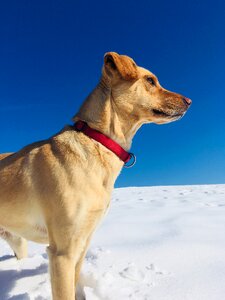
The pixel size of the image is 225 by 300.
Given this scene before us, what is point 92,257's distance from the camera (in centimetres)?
456

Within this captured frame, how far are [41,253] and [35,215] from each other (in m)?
2.06

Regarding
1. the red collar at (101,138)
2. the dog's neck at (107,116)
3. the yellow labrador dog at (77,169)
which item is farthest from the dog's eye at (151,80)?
the red collar at (101,138)

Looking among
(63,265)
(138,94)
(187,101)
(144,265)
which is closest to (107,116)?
(138,94)

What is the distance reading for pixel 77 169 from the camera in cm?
314

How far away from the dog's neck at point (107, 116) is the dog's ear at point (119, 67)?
0.61 feet

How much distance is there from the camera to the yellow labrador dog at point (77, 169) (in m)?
2.99

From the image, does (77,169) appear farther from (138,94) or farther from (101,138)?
(138,94)

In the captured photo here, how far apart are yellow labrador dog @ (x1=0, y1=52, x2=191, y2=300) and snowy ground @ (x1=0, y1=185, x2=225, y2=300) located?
508 mm

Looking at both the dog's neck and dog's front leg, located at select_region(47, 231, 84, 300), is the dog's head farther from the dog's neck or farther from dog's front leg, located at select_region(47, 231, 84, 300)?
dog's front leg, located at select_region(47, 231, 84, 300)

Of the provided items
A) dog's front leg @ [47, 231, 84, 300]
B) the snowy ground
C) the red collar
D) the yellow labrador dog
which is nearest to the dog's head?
the yellow labrador dog

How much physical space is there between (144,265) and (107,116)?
6.35 ft

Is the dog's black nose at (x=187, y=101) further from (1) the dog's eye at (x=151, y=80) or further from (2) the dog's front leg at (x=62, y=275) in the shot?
(2) the dog's front leg at (x=62, y=275)

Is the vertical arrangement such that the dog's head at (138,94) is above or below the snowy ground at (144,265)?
above

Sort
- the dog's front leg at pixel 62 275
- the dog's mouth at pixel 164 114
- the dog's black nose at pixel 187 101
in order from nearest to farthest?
the dog's front leg at pixel 62 275 < the dog's mouth at pixel 164 114 < the dog's black nose at pixel 187 101
